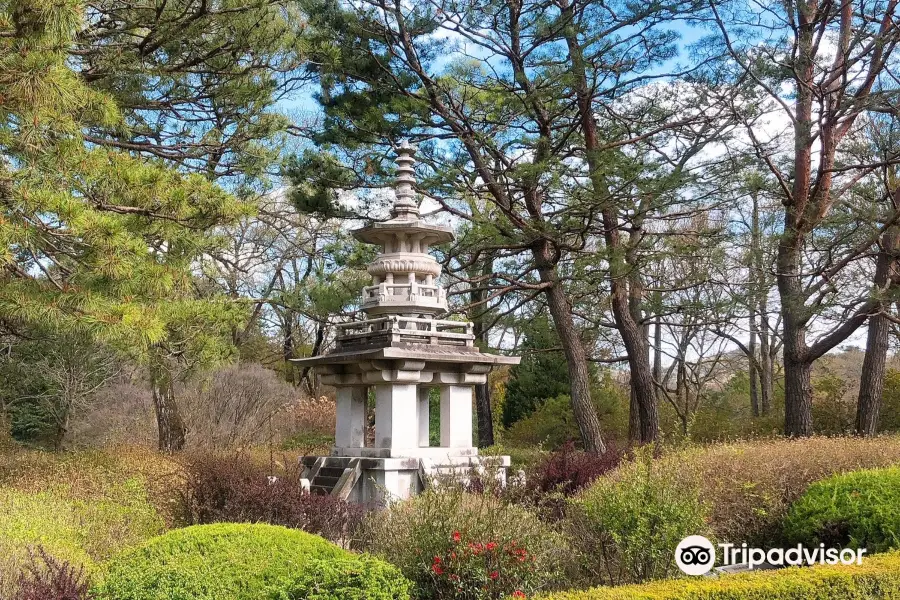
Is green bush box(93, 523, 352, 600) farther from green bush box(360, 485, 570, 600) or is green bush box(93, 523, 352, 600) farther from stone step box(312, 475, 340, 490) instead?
stone step box(312, 475, 340, 490)

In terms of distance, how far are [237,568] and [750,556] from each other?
185 inches

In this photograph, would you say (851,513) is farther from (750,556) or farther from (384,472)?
(384,472)

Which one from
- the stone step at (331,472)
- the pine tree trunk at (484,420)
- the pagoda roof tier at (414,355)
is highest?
the pagoda roof tier at (414,355)

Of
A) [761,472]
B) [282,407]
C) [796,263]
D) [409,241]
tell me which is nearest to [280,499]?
[409,241]

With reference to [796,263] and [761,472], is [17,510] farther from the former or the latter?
[796,263]

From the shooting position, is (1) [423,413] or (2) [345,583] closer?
(2) [345,583]

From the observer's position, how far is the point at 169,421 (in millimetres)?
15695

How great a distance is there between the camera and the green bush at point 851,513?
5.91 meters

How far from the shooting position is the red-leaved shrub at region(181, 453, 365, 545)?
7.32 meters

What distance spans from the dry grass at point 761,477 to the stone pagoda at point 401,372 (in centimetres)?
249

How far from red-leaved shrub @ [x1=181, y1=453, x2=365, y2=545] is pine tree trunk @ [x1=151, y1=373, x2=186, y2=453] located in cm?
823

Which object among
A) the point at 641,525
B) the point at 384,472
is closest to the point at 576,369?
the point at 384,472

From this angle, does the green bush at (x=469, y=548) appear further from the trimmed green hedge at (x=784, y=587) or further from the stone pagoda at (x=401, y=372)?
the stone pagoda at (x=401, y=372)

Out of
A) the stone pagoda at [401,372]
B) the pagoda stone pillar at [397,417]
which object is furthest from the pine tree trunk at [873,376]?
the pagoda stone pillar at [397,417]
